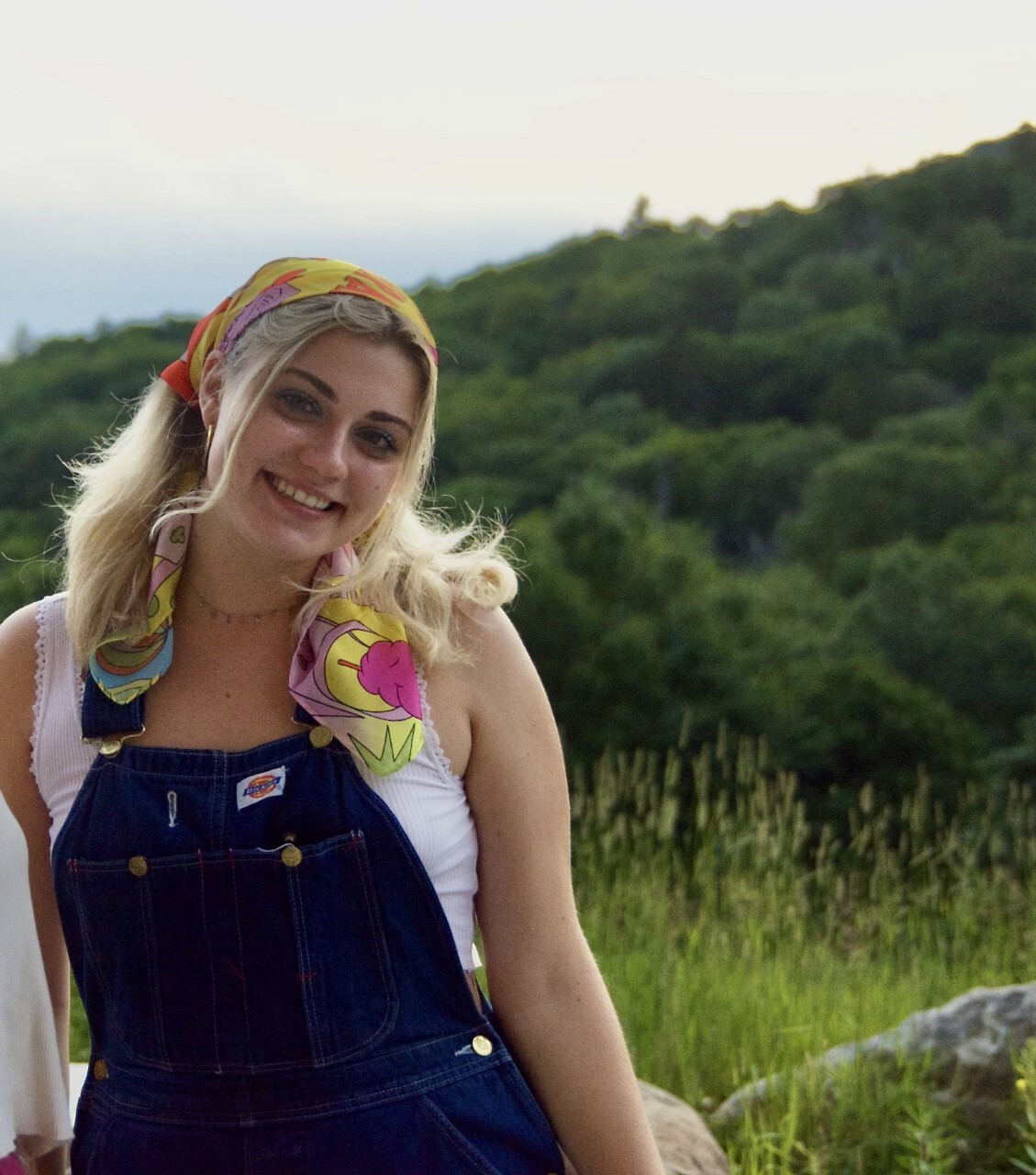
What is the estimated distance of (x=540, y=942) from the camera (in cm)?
164

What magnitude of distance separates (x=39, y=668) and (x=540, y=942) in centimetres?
65

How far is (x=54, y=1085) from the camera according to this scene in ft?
4.43

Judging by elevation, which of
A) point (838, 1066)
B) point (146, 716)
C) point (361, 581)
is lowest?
point (838, 1066)

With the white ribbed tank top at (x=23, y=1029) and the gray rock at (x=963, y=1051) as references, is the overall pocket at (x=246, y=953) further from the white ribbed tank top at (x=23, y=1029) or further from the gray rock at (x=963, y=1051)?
the gray rock at (x=963, y=1051)

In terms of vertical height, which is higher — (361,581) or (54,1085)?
(361,581)

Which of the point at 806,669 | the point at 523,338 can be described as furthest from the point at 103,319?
the point at 806,669

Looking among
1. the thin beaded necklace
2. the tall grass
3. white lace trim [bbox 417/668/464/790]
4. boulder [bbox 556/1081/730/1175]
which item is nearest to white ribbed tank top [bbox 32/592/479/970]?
white lace trim [bbox 417/668/464/790]

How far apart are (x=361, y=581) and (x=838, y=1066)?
178 centimetres

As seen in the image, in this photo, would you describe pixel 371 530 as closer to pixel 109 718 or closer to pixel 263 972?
pixel 109 718

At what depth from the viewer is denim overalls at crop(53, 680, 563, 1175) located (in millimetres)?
1484

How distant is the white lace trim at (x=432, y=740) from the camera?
161 centimetres

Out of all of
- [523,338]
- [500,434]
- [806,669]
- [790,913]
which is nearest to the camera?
[790,913]

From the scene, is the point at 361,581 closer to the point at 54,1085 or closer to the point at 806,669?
the point at 54,1085

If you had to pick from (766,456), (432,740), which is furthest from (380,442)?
(766,456)
